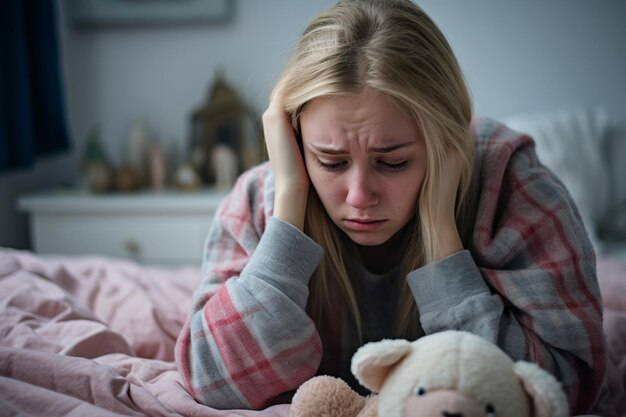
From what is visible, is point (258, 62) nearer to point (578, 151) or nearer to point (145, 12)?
point (145, 12)

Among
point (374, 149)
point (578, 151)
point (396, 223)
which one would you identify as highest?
point (374, 149)

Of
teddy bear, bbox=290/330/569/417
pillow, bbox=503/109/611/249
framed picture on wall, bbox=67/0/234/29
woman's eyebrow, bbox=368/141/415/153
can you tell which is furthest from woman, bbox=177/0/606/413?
framed picture on wall, bbox=67/0/234/29

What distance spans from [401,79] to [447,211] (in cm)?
20

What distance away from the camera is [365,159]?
2.87 ft

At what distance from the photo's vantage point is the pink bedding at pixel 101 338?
2.75 feet

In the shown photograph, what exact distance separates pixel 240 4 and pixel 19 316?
6.32 feet

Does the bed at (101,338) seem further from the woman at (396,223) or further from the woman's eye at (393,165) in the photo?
the woman's eye at (393,165)

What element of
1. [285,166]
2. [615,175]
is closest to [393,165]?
[285,166]

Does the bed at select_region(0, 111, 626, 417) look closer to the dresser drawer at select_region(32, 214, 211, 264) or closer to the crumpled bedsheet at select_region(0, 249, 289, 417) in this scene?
the crumpled bedsheet at select_region(0, 249, 289, 417)

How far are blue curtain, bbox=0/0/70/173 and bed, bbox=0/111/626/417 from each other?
1004 mm

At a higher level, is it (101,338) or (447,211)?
(447,211)

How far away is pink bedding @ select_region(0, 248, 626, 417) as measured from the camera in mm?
838

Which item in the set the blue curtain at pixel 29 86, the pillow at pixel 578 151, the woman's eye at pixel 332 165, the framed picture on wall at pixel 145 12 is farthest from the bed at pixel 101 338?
the framed picture on wall at pixel 145 12

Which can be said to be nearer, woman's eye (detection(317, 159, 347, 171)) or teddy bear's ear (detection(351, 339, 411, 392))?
teddy bear's ear (detection(351, 339, 411, 392))
